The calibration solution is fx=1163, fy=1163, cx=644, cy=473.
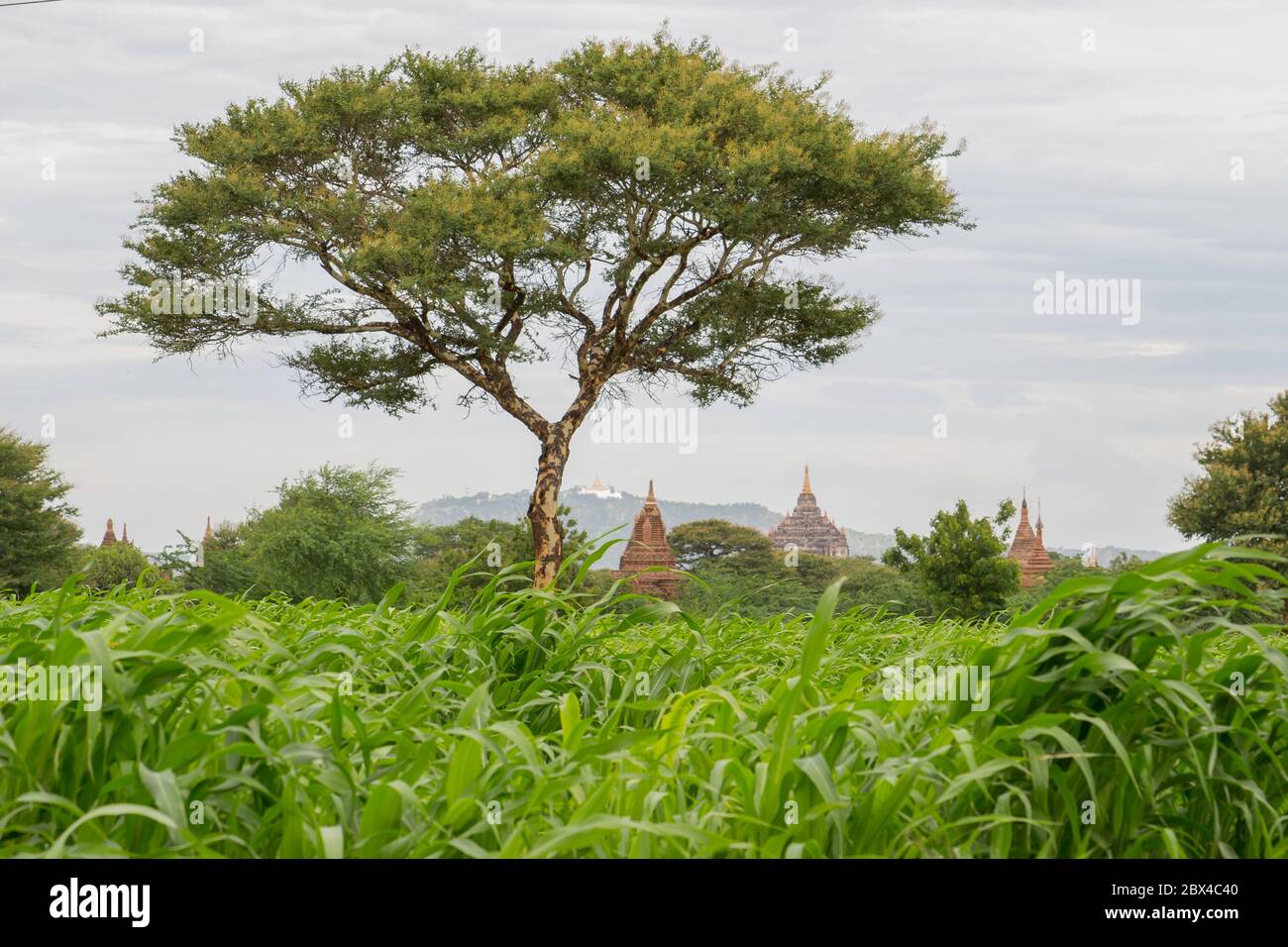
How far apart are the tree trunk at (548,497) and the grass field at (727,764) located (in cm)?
1645

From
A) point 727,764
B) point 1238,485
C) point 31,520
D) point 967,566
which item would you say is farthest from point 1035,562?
point 727,764

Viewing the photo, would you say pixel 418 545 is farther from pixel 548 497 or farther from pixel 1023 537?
pixel 1023 537

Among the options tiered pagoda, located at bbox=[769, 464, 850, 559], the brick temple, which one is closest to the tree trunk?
the brick temple

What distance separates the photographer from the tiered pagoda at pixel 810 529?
207ft

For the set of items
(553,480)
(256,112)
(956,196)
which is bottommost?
(553,480)

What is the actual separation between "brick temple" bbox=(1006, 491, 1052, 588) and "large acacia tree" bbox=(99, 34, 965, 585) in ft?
76.1

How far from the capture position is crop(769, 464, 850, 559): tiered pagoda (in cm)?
6309

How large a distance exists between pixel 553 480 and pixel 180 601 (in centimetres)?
1564

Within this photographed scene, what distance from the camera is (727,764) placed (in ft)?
8.41

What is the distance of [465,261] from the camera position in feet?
58.6

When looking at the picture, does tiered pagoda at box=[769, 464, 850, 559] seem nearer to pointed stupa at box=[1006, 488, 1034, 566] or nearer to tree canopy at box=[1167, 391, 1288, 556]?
pointed stupa at box=[1006, 488, 1034, 566]

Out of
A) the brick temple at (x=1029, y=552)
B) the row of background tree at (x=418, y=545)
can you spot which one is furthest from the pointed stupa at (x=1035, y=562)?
the row of background tree at (x=418, y=545)
